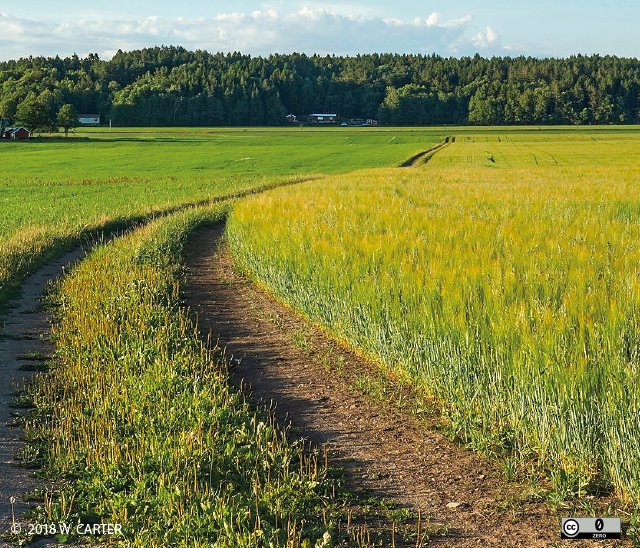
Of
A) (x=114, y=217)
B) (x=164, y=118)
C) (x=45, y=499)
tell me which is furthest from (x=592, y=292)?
(x=164, y=118)

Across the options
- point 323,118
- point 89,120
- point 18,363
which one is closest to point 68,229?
point 18,363

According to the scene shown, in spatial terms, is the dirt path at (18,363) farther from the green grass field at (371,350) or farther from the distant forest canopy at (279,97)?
the distant forest canopy at (279,97)

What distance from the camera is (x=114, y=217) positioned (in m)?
23.4

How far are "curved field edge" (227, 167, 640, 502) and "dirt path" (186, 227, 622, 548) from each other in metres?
0.30

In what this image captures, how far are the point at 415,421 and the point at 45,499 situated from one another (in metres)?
3.66

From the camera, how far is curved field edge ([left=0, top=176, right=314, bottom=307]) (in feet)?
48.7

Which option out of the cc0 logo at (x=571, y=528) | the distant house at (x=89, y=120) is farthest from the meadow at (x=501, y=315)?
the distant house at (x=89, y=120)

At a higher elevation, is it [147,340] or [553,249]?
[553,249]

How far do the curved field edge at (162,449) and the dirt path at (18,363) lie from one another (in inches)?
8.1

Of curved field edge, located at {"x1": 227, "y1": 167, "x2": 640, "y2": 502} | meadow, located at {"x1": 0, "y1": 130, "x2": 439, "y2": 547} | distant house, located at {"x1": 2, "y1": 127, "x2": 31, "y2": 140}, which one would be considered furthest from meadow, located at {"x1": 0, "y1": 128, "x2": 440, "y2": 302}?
distant house, located at {"x1": 2, "y1": 127, "x2": 31, "y2": 140}

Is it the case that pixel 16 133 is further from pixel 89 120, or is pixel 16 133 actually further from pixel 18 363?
pixel 18 363

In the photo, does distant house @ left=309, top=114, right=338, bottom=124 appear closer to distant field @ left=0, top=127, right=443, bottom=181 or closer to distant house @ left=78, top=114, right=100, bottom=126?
distant house @ left=78, top=114, right=100, bottom=126

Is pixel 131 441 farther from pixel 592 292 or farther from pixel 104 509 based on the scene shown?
pixel 592 292

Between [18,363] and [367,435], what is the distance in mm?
4809
